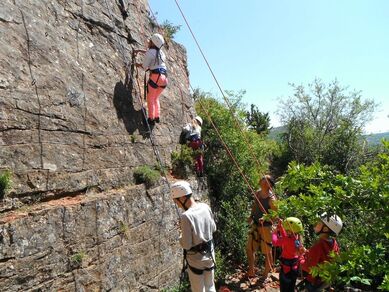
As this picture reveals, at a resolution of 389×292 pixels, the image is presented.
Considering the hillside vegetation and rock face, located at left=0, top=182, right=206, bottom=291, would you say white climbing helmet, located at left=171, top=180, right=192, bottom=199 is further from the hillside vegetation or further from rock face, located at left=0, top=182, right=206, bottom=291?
rock face, located at left=0, top=182, right=206, bottom=291

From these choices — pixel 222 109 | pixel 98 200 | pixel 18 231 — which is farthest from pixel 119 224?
pixel 222 109

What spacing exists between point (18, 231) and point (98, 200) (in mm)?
1467

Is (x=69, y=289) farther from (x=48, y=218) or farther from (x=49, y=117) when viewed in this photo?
(x=49, y=117)

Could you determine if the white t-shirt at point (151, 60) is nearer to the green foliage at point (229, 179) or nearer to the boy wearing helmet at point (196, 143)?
the green foliage at point (229, 179)

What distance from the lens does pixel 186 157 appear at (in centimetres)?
902

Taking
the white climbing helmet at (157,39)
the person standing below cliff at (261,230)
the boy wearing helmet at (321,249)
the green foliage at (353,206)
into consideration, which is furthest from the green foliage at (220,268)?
the white climbing helmet at (157,39)

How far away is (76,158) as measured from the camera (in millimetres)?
6027

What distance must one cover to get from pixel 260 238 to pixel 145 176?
2.88 m

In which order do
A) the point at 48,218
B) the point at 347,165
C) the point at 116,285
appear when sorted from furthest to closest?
the point at 347,165 → the point at 116,285 → the point at 48,218

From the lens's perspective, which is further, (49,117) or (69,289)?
(49,117)

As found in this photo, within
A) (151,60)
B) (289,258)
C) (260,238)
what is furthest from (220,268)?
(151,60)

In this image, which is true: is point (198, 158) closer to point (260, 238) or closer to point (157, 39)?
point (260, 238)

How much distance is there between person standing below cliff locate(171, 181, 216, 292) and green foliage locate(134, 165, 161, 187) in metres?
1.96

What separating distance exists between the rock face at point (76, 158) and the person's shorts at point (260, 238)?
1.70 meters
